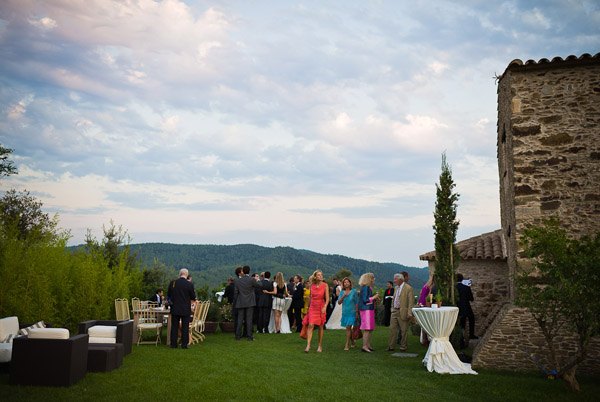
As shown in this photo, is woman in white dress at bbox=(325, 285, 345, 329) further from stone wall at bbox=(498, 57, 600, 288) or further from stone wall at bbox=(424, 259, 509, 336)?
stone wall at bbox=(498, 57, 600, 288)

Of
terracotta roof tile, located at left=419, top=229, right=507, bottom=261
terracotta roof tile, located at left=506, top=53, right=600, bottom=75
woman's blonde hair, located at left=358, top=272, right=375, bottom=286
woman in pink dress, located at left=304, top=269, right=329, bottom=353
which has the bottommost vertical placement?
woman in pink dress, located at left=304, top=269, right=329, bottom=353

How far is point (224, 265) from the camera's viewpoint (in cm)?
5703

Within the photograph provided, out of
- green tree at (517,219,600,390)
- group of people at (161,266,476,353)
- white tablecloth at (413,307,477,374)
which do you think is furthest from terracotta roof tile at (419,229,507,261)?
green tree at (517,219,600,390)

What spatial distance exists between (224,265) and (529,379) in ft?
165

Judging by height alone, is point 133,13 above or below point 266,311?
above

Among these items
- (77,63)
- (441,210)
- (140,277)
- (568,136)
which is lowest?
(140,277)

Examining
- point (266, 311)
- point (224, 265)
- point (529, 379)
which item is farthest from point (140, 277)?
point (224, 265)

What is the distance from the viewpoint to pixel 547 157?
31.8 feet

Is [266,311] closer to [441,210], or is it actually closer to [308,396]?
[441,210]

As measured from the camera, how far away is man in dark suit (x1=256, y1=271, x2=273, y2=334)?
15.9 meters

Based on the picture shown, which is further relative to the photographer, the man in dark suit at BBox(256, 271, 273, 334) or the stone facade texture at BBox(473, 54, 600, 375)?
the man in dark suit at BBox(256, 271, 273, 334)

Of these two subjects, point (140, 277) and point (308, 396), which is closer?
point (308, 396)

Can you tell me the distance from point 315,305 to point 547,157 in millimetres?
5626

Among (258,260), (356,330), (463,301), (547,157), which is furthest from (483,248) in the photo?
(258,260)
